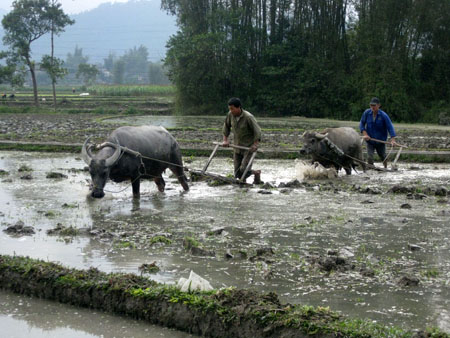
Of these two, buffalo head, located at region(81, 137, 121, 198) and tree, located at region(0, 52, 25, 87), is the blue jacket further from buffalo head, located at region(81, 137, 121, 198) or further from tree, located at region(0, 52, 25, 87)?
tree, located at region(0, 52, 25, 87)

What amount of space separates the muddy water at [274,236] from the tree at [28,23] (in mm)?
26254

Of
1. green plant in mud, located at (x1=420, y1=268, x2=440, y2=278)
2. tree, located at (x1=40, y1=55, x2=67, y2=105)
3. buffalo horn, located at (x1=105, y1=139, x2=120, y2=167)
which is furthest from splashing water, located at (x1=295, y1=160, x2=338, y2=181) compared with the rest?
tree, located at (x1=40, y1=55, x2=67, y2=105)

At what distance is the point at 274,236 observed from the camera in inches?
239

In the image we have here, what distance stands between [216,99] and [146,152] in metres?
24.0

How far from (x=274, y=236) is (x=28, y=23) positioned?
3196 cm

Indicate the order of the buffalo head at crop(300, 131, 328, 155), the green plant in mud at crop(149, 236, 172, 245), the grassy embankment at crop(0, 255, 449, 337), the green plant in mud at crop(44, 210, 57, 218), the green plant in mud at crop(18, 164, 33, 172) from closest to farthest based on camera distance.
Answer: the grassy embankment at crop(0, 255, 449, 337)
the green plant in mud at crop(149, 236, 172, 245)
the green plant in mud at crop(44, 210, 57, 218)
the buffalo head at crop(300, 131, 328, 155)
the green plant in mud at crop(18, 164, 33, 172)

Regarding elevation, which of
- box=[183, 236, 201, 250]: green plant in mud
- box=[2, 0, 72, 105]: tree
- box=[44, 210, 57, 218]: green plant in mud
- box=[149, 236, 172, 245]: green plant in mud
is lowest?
box=[44, 210, 57, 218]: green plant in mud

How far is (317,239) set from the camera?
5.93m

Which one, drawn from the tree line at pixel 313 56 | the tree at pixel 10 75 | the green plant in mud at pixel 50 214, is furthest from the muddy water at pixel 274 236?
the tree at pixel 10 75

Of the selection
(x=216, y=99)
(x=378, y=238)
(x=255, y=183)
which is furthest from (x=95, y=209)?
(x=216, y=99)

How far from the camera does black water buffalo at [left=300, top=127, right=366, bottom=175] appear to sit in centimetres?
1032

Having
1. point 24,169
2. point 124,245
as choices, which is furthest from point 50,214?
point 24,169

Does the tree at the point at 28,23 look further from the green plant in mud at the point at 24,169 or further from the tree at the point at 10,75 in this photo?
the green plant in mud at the point at 24,169

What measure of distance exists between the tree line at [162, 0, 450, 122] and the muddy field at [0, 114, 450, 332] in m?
18.3
